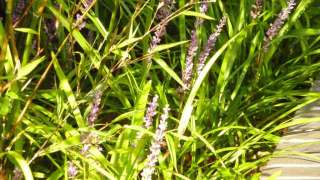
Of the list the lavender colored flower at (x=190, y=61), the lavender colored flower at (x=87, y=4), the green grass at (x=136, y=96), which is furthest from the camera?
the lavender colored flower at (x=190, y=61)

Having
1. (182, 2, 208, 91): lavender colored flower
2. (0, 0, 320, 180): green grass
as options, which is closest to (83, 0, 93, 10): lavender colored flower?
(0, 0, 320, 180): green grass

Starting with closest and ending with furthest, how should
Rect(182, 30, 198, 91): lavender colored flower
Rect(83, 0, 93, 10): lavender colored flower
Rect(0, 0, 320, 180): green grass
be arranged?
Rect(83, 0, 93, 10): lavender colored flower
Rect(0, 0, 320, 180): green grass
Rect(182, 30, 198, 91): lavender colored flower

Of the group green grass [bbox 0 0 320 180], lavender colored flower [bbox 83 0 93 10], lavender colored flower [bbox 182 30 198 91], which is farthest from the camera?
lavender colored flower [bbox 182 30 198 91]

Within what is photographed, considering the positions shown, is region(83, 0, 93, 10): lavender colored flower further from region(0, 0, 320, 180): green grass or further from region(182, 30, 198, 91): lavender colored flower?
region(182, 30, 198, 91): lavender colored flower

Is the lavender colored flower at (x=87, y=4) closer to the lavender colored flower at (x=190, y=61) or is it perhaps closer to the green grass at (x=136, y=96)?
the green grass at (x=136, y=96)

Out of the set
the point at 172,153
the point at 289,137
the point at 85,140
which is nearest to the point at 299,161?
the point at 289,137

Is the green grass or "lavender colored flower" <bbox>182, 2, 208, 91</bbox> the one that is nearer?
the green grass

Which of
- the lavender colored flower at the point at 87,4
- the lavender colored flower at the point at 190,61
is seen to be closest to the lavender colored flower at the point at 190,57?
the lavender colored flower at the point at 190,61

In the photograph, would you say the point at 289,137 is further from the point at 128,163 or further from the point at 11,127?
the point at 11,127
